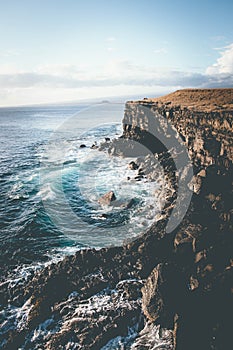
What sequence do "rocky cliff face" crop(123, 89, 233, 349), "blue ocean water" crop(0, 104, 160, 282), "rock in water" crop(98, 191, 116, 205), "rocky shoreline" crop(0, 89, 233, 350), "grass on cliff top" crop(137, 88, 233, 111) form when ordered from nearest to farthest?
"rocky cliff face" crop(123, 89, 233, 349), "rocky shoreline" crop(0, 89, 233, 350), "blue ocean water" crop(0, 104, 160, 282), "rock in water" crop(98, 191, 116, 205), "grass on cliff top" crop(137, 88, 233, 111)

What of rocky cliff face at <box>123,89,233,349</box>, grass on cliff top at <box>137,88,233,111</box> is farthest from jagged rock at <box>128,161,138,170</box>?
rocky cliff face at <box>123,89,233,349</box>

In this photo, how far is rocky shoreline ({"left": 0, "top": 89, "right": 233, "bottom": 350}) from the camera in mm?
17562

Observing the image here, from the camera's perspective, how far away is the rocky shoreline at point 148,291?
1756 centimetres

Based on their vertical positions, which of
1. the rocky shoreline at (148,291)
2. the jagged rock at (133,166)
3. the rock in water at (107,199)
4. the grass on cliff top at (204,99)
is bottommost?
the rocky shoreline at (148,291)

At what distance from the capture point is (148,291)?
64.1ft

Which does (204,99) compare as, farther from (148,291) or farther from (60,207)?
(148,291)

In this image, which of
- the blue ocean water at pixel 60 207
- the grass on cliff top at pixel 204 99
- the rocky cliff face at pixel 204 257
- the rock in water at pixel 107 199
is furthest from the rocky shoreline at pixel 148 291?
the grass on cliff top at pixel 204 99

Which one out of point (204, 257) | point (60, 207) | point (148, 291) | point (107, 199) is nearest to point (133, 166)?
point (107, 199)

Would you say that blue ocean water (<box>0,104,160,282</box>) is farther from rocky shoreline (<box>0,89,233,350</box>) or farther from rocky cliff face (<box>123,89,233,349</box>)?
rocky cliff face (<box>123,89,233,349</box>)

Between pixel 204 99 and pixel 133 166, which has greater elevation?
pixel 204 99

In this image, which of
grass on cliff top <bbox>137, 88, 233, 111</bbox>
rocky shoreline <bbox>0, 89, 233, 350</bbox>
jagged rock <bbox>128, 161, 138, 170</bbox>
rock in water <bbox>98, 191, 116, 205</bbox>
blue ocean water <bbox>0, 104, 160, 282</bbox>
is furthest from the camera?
jagged rock <bbox>128, 161, 138, 170</bbox>

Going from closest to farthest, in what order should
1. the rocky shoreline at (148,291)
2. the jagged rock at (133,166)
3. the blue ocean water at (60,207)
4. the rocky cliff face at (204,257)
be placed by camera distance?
the rocky cliff face at (204,257) → the rocky shoreline at (148,291) → the blue ocean water at (60,207) → the jagged rock at (133,166)

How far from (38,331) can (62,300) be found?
8.93 ft

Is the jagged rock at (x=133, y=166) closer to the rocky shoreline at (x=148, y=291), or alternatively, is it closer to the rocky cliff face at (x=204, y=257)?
the rocky cliff face at (x=204, y=257)
